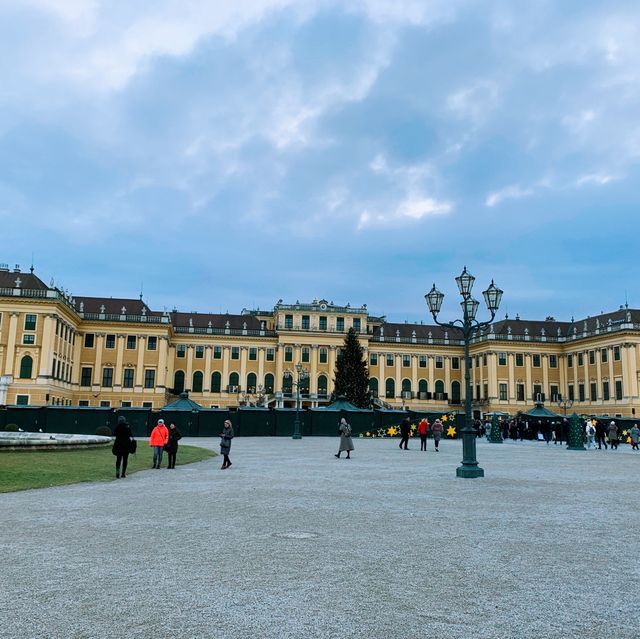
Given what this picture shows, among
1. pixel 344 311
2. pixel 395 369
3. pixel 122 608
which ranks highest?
pixel 344 311

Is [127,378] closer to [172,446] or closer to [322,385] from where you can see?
[322,385]

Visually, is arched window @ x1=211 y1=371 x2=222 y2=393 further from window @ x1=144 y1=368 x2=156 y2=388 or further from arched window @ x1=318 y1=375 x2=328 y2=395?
arched window @ x1=318 y1=375 x2=328 y2=395

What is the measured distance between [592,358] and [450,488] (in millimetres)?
75488

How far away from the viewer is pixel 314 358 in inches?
3428

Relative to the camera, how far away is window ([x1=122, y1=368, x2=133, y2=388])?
80.2m

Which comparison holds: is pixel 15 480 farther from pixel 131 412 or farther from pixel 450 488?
pixel 131 412

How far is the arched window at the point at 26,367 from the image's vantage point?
2527 inches

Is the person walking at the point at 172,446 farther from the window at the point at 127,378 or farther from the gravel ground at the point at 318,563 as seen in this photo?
the window at the point at 127,378

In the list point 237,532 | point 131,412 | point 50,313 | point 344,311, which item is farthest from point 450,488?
point 344,311

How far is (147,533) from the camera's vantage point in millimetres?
9094

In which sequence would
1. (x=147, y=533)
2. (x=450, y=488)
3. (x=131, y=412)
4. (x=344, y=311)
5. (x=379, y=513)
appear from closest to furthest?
(x=147, y=533)
(x=379, y=513)
(x=450, y=488)
(x=131, y=412)
(x=344, y=311)

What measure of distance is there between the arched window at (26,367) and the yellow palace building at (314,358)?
320cm

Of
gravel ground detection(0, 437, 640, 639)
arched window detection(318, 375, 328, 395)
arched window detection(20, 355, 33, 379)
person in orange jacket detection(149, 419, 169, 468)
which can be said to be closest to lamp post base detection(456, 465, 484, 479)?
gravel ground detection(0, 437, 640, 639)

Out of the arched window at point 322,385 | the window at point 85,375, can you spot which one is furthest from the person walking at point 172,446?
the arched window at point 322,385
